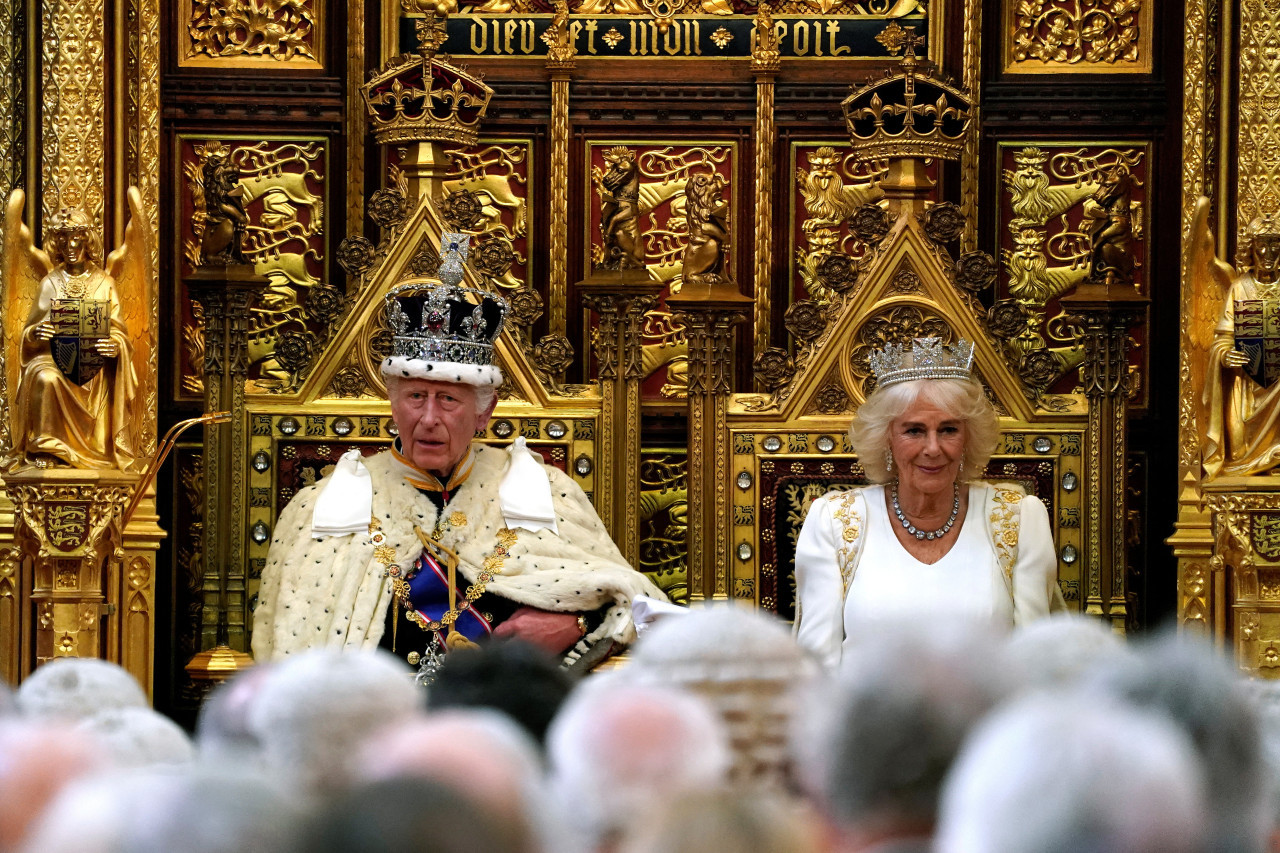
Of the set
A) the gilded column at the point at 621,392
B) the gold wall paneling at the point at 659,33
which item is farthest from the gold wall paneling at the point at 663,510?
the gold wall paneling at the point at 659,33

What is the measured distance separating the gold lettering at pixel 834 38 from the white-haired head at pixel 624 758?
5238 mm

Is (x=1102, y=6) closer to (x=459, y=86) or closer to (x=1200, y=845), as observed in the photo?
(x=459, y=86)

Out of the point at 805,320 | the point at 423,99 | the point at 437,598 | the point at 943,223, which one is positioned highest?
the point at 423,99

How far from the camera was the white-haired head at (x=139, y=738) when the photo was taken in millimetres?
2000

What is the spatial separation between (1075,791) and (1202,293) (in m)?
4.63

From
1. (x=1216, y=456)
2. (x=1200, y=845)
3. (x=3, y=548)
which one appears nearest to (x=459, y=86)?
(x=3, y=548)

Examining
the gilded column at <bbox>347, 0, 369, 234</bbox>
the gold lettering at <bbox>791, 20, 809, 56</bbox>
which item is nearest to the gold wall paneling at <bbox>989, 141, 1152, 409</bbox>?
the gold lettering at <bbox>791, 20, 809, 56</bbox>

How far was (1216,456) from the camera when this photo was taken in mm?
5496

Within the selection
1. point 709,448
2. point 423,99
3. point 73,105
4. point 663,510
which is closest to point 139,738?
point 709,448

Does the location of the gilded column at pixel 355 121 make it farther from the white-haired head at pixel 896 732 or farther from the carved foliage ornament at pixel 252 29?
the white-haired head at pixel 896 732

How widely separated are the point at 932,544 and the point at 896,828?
328cm

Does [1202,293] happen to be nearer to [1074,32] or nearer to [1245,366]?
[1245,366]

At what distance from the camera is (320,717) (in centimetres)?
195

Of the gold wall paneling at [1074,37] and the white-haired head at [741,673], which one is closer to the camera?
the white-haired head at [741,673]
